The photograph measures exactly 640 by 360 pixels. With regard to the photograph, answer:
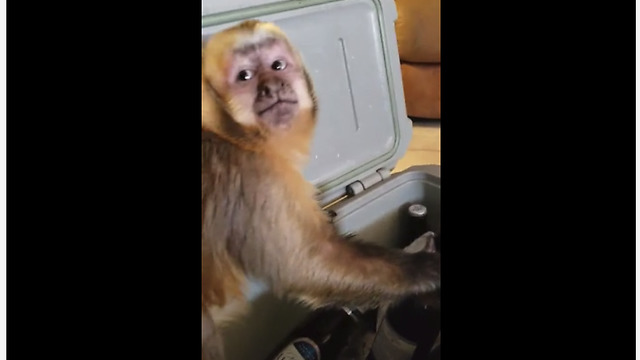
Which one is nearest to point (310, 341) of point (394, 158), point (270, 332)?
point (270, 332)

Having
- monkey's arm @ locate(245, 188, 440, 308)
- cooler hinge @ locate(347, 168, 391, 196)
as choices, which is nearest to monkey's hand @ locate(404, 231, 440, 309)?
monkey's arm @ locate(245, 188, 440, 308)

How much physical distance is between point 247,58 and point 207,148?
0.13 m

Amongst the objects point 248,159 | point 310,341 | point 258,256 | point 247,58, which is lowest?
point 310,341

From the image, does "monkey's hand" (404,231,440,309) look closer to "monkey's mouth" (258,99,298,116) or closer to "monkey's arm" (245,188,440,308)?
"monkey's arm" (245,188,440,308)

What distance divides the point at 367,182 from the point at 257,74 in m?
0.23

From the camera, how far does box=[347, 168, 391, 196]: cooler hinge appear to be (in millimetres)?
892

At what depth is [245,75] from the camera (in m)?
0.83

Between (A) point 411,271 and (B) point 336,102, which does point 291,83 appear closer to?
(B) point 336,102

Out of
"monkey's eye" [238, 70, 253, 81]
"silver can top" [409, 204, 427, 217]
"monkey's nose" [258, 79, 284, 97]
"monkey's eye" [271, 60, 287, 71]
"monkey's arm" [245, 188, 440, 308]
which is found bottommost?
"monkey's arm" [245, 188, 440, 308]

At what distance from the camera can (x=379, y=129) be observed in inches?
35.1

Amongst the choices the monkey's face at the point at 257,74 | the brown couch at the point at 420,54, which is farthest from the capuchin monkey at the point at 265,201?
the brown couch at the point at 420,54

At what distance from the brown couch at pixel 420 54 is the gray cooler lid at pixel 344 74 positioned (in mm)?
13

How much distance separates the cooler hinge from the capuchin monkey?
0.07 m

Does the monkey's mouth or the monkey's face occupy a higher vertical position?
the monkey's face
